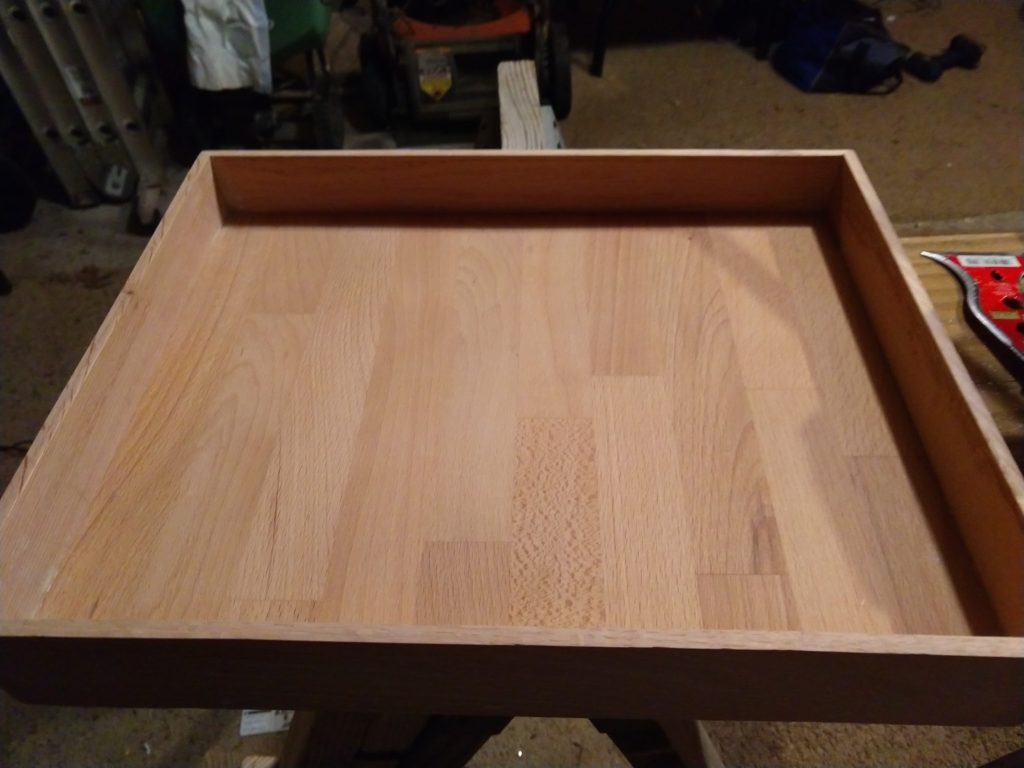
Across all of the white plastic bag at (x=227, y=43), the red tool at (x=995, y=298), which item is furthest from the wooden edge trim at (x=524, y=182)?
the white plastic bag at (x=227, y=43)

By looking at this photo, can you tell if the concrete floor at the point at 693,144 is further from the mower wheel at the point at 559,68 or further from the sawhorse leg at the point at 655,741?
the sawhorse leg at the point at 655,741

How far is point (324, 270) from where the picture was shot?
64cm

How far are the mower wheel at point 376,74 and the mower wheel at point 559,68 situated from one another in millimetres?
407

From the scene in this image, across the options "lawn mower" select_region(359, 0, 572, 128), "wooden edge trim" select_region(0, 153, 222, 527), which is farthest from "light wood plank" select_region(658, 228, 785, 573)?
"lawn mower" select_region(359, 0, 572, 128)

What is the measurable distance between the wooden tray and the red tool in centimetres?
13

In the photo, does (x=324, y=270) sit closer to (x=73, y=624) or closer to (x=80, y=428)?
(x=80, y=428)

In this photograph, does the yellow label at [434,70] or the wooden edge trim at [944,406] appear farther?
the yellow label at [434,70]

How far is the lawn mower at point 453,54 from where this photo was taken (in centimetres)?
172

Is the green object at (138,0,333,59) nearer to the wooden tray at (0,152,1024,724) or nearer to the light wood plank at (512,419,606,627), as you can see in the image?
the wooden tray at (0,152,1024,724)

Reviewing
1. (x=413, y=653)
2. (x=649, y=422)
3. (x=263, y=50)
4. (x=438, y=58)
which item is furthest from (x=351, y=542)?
(x=438, y=58)

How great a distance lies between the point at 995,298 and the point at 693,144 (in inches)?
53.2

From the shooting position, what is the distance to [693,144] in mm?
1893

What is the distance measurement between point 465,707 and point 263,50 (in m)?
1.53

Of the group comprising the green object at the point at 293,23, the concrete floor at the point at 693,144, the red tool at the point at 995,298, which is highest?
the red tool at the point at 995,298
